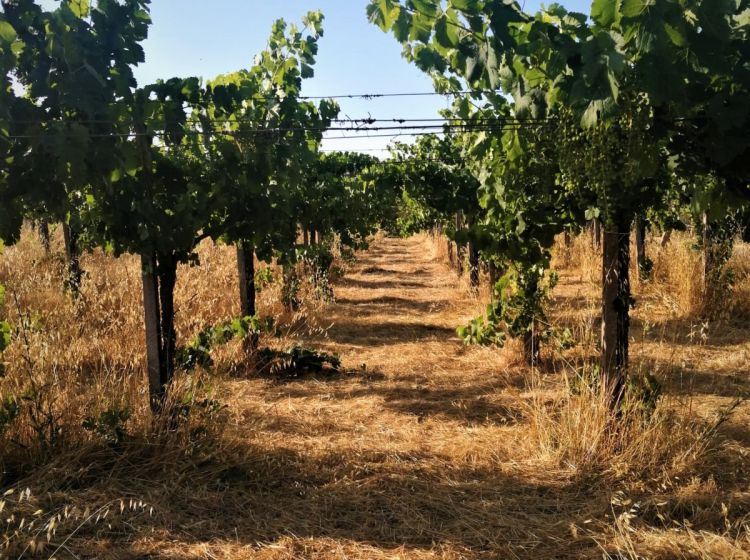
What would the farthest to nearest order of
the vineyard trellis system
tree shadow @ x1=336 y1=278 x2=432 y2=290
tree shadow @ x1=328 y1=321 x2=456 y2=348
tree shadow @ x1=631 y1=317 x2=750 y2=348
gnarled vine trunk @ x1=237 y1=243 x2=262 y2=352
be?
tree shadow @ x1=336 y1=278 x2=432 y2=290, tree shadow @ x1=328 y1=321 x2=456 y2=348, tree shadow @ x1=631 y1=317 x2=750 y2=348, gnarled vine trunk @ x1=237 y1=243 x2=262 y2=352, the vineyard trellis system

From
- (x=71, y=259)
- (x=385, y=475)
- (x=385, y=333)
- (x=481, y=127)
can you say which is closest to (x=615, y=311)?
(x=481, y=127)

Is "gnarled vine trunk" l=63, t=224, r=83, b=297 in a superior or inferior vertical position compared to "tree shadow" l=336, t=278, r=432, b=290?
superior

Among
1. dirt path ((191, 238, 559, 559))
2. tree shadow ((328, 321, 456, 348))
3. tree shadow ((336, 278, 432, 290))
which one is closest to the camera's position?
dirt path ((191, 238, 559, 559))

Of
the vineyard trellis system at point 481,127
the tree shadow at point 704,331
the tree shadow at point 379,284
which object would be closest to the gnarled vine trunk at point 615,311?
the vineyard trellis system at point 481,127

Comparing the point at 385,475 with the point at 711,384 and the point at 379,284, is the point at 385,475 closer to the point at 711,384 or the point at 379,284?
the point at 711,384

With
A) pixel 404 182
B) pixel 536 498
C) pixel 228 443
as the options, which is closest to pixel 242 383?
pixel 228 443

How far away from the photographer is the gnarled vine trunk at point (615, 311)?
3.93m

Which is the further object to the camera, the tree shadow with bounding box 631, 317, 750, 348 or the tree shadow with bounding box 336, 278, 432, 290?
the tree shadow with bounding box 336, 278, 432, 290

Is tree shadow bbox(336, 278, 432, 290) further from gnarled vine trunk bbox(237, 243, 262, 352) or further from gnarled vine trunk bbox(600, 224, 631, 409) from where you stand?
gnarled vine trunk bbox(600, 224, 631, 409)

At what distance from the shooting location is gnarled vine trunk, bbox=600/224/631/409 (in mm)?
3932

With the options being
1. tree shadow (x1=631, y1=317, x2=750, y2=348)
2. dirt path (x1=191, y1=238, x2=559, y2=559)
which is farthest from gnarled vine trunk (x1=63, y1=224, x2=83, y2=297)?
tree shadow (x1=631, y1=317, x2=750, y2=348)

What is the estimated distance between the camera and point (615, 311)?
3980 millimetres

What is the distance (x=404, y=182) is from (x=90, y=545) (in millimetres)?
9004

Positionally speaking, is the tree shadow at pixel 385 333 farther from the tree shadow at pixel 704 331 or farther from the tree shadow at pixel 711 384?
the tree shadow at pixel 711 384
